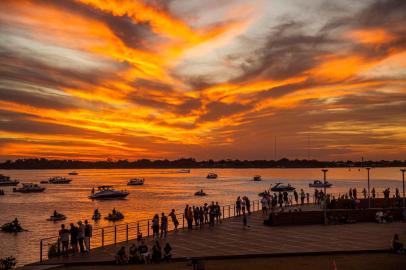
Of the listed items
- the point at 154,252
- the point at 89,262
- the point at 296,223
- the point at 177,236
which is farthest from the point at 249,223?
the point at 89,262

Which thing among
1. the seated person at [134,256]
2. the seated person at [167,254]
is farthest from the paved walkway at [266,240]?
the seated person at [134,256]

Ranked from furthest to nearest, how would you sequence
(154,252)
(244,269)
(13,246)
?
(13,246)
(154,252)
(244,269)

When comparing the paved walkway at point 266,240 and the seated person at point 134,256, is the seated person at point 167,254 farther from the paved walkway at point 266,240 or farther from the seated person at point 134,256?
the seated person at point 134,256

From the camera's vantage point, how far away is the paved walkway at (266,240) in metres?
22.7

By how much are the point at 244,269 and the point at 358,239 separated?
10.1 m

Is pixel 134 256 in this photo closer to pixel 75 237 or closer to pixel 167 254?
pixel 167 254

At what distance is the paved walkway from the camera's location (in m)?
22.7

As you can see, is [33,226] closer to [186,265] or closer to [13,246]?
[13,246]

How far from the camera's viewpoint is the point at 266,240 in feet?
86.4

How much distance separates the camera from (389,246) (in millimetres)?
24000

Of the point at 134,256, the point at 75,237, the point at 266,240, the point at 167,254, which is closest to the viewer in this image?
the point at 134,256

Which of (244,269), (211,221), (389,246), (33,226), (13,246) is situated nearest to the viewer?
(244,269)

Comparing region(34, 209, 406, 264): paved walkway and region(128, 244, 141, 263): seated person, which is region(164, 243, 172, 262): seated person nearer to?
region(34, 209, 406, 264): paved walkway

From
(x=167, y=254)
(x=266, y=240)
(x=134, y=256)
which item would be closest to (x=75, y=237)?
(x=134, y=256)
